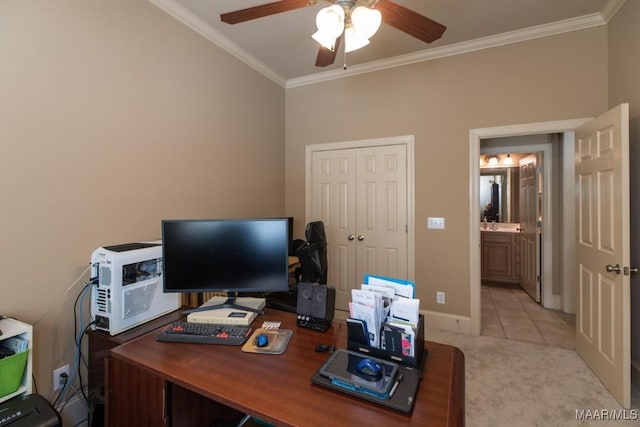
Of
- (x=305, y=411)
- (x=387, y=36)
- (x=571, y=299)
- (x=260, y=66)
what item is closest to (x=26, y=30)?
(x=260, y=66)

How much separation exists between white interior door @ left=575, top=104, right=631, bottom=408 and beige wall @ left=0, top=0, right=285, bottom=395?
10.1ft

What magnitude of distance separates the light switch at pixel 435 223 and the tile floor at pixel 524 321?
1180mm

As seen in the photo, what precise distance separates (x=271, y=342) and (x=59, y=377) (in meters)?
1.42

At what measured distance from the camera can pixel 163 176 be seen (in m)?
2.27

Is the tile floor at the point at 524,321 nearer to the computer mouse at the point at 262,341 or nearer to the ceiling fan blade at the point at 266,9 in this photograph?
the computer mouse at the point at 262,341

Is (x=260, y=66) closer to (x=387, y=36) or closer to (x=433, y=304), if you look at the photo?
(x=387, y=36)

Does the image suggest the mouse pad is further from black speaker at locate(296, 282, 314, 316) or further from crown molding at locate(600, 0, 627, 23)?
crown molding at locate(600, 0, 627, 23)

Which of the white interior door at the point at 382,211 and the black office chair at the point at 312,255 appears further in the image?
the white interior door at the point at 382,211

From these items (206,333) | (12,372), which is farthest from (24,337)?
(206,333)

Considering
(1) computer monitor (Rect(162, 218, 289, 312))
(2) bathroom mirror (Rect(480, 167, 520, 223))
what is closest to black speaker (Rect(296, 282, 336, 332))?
(1) computer monitor (Rect(162, 218, 289, 312))

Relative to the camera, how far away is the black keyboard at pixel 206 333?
4.38ft

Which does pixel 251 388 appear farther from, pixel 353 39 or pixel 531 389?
pixel 531 389

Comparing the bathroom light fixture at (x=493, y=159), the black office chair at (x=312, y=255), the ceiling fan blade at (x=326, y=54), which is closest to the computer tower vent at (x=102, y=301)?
the black office chair at (x=312, y=255)

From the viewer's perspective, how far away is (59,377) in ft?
5.61
